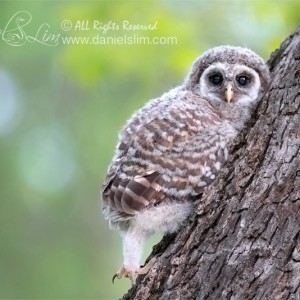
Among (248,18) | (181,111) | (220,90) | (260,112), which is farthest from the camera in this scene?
(248,18)

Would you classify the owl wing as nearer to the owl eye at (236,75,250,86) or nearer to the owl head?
the owl head

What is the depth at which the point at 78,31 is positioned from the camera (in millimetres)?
4938

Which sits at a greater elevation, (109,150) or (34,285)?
(109,150)

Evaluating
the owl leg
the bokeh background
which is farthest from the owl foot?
the bokeh background

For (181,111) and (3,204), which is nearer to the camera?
(181,111)

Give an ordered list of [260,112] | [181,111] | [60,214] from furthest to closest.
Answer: [60,214] → [181,111] → [260,112]

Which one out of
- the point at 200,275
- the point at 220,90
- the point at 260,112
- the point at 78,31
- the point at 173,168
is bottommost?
the point at 200,275

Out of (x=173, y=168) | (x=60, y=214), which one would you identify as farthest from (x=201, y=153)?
(x=60, y=214)

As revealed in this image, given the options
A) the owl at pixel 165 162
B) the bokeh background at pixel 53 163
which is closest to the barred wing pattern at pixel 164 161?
the owl at pixel 165 162

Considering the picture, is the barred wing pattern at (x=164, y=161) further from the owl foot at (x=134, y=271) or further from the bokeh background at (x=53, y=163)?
the bokeh background at (x=53, y=163)

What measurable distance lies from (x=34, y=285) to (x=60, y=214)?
76cm

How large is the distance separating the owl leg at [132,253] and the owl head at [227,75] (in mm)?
678

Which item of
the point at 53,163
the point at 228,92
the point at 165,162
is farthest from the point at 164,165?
the point at 53,163

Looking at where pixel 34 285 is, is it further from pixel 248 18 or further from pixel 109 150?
pixel 248 18
